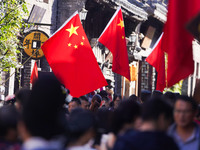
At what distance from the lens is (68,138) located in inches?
157

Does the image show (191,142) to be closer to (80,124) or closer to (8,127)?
(80,124)

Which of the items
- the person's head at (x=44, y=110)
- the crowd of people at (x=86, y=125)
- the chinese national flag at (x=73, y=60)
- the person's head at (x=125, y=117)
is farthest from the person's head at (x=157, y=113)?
the chinese national flag at (x=73, y=60)

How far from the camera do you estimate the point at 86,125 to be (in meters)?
4.15

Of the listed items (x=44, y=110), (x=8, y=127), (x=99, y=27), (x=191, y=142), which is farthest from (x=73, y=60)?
(x=99, y=27)

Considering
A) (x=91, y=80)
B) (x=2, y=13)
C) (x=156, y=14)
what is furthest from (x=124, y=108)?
(x=156, y=14)

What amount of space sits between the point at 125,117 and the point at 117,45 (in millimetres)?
7819

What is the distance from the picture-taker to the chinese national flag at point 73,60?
10016 mm

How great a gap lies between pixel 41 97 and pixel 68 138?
590mm

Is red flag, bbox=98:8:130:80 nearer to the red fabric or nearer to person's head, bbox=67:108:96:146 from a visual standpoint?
the red fabric

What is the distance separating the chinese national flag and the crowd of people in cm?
429

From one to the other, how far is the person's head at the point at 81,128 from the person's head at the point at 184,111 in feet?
5.05

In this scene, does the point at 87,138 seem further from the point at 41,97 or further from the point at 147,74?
the point at 147,74

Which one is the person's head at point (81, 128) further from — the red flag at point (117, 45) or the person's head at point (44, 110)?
the red flag at point (117, 45)

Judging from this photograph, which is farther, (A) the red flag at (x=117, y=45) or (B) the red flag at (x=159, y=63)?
(B) the red flag at (x=159, y=63)
